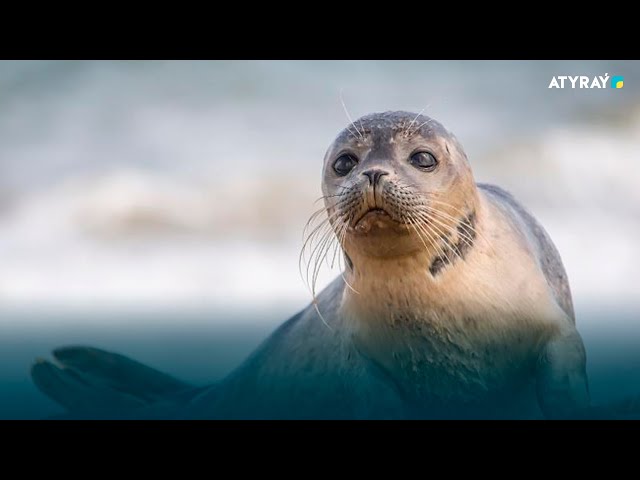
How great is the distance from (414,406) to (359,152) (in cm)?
109

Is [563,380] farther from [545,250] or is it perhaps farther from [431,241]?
[545,250]

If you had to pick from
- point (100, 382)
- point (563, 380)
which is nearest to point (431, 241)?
point (563, 380)

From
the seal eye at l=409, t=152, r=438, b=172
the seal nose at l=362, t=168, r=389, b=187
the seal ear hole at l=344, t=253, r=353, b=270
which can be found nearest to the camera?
the seal nose at l=362, t=168, r=389, b=187

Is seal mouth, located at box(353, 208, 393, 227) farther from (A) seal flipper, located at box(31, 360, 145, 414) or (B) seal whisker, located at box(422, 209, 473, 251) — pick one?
(A) seal flipper, located at box(31, 360, 145, 414)

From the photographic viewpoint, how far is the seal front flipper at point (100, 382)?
18.0 ft

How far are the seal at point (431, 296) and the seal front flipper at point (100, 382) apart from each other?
4.46 feet

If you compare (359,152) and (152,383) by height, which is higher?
(359,152)

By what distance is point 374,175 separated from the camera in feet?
13.2

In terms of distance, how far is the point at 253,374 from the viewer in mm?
5422

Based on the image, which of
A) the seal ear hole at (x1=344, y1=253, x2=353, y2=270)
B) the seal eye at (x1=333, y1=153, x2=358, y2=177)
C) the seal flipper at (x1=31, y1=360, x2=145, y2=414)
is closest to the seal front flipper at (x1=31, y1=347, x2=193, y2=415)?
the seal flipper at (x1=31, y1=360, x2=145, y2=414)

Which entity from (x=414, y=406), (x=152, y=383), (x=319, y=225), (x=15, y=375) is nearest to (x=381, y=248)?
(x=319, y=225)

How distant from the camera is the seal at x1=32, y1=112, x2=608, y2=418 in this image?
4156 millimetres
